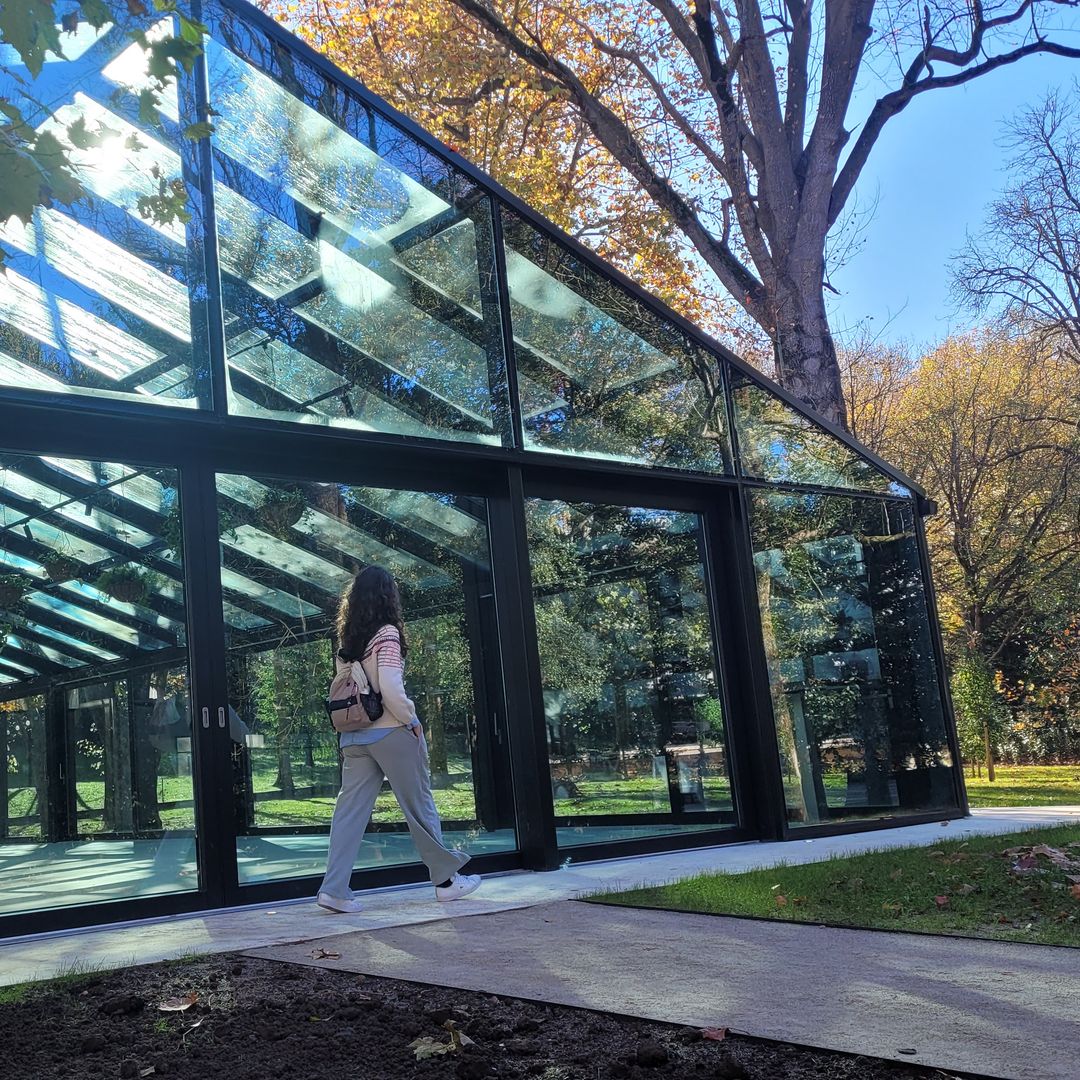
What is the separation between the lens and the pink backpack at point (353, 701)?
19.2 ft

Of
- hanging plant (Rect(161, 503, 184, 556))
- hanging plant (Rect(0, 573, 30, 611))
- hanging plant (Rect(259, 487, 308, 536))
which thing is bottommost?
hanging plant (Rect(0, 573, 30, 611))

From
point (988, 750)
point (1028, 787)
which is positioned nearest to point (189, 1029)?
point (1028, 787)

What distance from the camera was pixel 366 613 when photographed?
604cm

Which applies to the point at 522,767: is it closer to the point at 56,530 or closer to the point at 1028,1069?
the point at 56,530

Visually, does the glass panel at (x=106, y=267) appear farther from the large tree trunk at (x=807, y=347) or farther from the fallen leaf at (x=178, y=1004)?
the large tree trunk at (x=807, y=347)

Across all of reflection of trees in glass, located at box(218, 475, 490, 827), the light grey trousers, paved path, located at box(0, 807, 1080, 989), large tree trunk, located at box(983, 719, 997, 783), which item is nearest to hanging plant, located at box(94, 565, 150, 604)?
reflection of trees in glass, located at box(218, 475, 490, 827)

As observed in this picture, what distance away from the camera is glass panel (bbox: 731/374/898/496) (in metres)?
9.22

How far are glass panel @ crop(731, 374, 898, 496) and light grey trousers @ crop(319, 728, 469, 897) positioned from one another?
13.9 feet

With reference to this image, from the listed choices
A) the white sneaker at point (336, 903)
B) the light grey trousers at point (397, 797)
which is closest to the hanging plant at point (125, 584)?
the light grey trousers at point (397, 797)

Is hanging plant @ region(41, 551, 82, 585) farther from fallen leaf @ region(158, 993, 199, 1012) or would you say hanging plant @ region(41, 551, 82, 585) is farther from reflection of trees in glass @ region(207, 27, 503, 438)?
fallen leaf @ region(158, 993, 199, 1012)

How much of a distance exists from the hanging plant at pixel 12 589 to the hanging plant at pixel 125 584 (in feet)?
1.21

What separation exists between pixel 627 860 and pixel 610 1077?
503cm

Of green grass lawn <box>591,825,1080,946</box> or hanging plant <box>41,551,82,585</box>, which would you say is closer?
green grass lawn <box>591,825,1080,946</box>

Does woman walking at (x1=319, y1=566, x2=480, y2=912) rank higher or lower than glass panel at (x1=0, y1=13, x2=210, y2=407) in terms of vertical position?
lower
